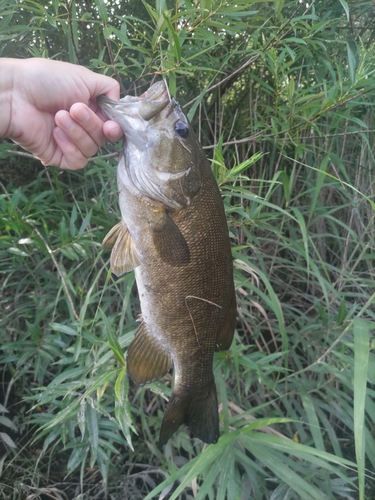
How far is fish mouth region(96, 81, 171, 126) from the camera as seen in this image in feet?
3.52

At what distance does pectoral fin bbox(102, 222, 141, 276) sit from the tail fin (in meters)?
0.47

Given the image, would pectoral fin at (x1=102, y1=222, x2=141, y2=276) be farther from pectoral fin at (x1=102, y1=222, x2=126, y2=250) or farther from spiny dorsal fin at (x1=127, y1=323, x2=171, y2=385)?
spiny dorsal fin at (x1=127, y1=323, x2=171, y2=385)

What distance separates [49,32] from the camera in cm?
177

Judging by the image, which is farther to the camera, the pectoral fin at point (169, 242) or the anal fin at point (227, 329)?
the anal fin at point (227, 329)

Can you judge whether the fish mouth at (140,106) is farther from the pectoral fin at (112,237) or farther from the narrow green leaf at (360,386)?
the narrow green leaf at (360,386)

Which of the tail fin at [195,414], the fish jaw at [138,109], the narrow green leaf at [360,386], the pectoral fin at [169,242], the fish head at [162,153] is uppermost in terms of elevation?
the fish jaw at [138,109]

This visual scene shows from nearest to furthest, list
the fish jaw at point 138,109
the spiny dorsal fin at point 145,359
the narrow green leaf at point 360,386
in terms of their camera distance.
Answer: the narrow green leaf at point 360,386
the fish jaw at point 138,109
the spiny dorsal fin at point 145,359

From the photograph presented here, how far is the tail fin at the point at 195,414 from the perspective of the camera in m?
1.23

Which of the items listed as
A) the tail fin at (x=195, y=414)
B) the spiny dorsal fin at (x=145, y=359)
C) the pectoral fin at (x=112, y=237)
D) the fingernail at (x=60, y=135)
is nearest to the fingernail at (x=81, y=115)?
the fingernail at (x=60, y=135)

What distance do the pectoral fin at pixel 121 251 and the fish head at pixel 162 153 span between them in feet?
0.48

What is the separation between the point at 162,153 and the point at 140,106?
5.6 inches

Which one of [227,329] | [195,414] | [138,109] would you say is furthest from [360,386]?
[138,109]

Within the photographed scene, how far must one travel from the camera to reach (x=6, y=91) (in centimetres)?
125

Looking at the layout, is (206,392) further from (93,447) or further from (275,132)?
(275,132)
